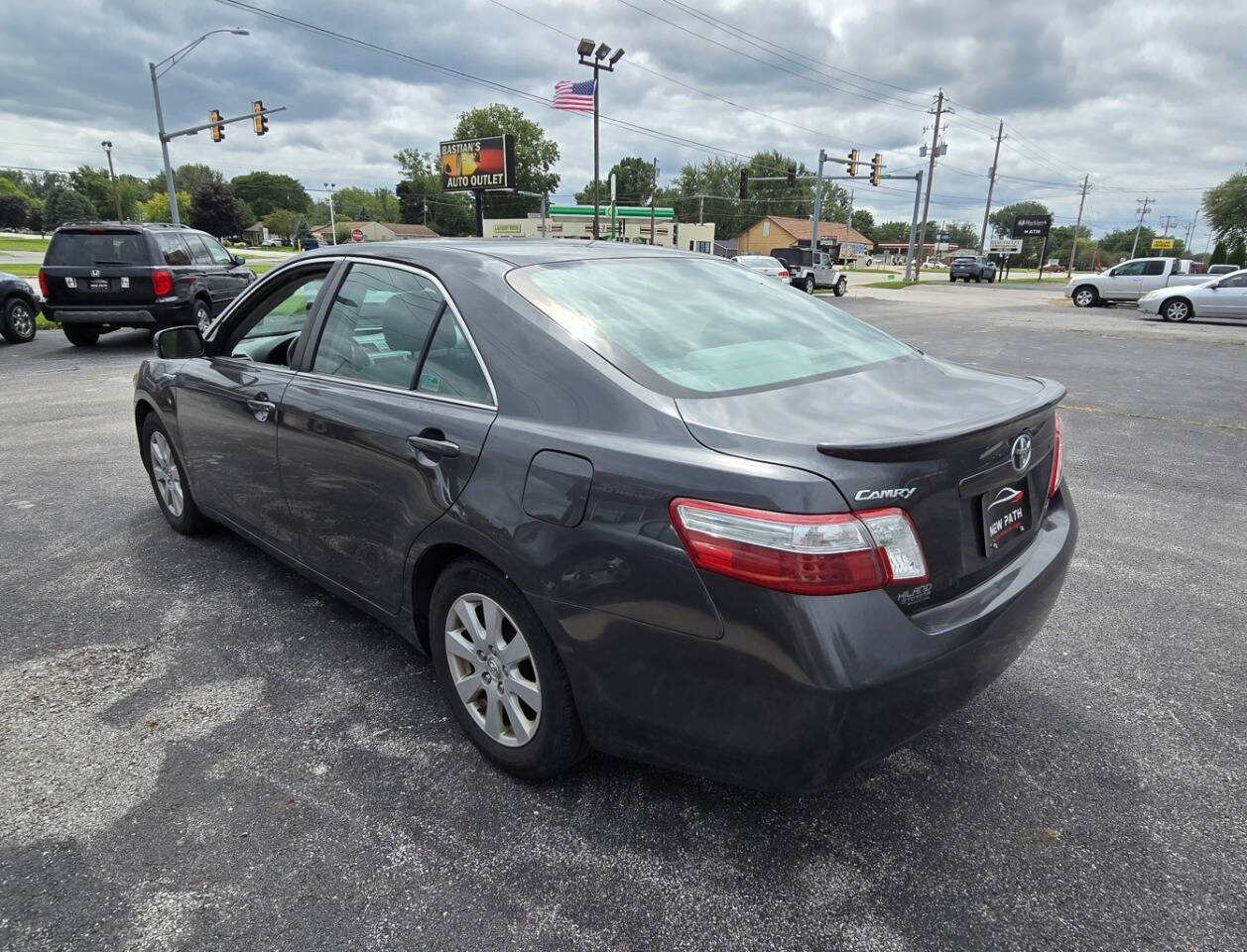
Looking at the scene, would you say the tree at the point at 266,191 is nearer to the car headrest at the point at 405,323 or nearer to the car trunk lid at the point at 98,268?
the car trunk lid at the point at 98,268

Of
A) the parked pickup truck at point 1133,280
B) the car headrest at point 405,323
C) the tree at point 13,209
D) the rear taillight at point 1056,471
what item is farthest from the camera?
the tree at point 13,209

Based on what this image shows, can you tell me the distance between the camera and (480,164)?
42469mm

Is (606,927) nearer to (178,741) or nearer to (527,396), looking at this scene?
(527,396)

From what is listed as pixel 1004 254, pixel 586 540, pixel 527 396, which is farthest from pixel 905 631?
pixel 1004 254

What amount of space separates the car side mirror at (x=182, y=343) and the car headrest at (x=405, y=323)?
153 centimetres

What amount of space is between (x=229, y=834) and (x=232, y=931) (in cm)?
36

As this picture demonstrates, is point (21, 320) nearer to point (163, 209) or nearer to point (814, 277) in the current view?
point (814, 277)

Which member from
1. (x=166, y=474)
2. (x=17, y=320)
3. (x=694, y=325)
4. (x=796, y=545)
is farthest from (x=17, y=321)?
(x=796, y=545)

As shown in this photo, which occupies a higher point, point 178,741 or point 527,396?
point 527,396

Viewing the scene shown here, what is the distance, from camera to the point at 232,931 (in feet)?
6.20

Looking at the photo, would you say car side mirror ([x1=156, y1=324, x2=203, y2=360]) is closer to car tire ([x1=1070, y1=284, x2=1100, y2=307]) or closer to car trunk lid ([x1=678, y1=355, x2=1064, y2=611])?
car trunk lid ([x1=678, y1=355, x2=1064, y2=611])

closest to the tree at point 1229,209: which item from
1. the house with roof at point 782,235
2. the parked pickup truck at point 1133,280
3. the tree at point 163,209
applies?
the house with roof at point 782,235

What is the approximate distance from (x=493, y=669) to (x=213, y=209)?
117819mm

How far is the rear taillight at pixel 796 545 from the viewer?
66.7 inches
